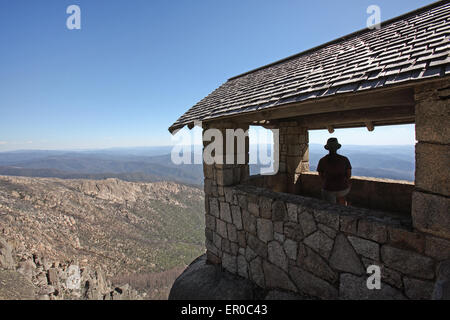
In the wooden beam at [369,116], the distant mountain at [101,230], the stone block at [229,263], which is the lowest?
the distant mountain at [101,230]

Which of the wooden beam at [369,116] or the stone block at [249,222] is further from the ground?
the wooden beam at [369,116]

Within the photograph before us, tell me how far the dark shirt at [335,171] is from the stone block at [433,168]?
6.52 feet

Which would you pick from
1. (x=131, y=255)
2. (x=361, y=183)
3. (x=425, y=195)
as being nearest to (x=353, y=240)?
(x=425, y=195)

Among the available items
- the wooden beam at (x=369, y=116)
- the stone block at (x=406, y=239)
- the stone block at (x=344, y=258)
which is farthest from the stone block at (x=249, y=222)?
the wooden beam at (x=369, y=116)

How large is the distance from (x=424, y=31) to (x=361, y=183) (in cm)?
344

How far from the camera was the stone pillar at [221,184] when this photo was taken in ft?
13.3

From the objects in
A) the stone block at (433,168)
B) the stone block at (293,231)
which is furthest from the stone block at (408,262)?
the stone block at (293,231)

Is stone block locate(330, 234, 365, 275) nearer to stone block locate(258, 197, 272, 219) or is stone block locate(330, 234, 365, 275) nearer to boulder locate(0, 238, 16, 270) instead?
stone block locate(258, 197, 272, 219)

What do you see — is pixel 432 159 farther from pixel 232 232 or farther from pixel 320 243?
pixel 232 232

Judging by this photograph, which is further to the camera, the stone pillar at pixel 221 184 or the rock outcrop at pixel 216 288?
the stone pillar at pixel 221 184

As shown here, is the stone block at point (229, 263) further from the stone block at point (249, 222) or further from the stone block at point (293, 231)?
the stone block at point (293, 231)

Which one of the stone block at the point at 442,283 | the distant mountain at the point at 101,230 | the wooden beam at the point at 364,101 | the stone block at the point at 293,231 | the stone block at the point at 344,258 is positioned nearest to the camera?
the stone block at the point at 442,283

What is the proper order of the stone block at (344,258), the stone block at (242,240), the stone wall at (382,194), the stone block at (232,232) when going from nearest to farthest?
1. the stone block at (344,258)
2. the stone block at (242,240)
3. the stone block at (232,232)
4. the stone wall at (382,194)

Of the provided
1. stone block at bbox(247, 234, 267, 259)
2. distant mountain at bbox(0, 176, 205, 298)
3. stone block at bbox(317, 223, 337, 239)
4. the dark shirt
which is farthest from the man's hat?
distant mountain at bbox(0, 176, 205, 298)
